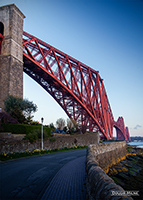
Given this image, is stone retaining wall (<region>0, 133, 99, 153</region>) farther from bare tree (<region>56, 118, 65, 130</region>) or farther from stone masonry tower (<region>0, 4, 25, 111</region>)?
bare tree (<region>56, 118, 65, 130</region>)

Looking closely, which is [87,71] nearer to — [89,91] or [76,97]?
[89,91]

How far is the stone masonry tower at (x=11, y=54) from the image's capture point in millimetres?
24703

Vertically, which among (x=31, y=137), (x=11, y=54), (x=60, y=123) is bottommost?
(x=31, y=137)

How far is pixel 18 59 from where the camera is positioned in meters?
27.1

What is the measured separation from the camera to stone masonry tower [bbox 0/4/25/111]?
24703 mm

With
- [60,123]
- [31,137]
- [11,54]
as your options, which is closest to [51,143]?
[31,137]

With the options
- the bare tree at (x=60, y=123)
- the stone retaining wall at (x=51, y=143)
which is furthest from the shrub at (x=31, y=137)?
the bare tree at (x=60, y=123)

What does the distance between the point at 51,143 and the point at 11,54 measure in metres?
15.5

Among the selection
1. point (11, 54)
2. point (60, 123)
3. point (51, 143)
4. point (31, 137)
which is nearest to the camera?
point (31, 137)

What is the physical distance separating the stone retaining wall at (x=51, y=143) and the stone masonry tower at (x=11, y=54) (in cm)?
927

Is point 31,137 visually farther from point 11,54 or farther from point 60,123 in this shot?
point 60,123

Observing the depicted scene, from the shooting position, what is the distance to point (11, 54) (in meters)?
25.6

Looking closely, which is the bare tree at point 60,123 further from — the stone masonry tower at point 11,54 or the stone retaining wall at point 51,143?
the stone masonry tower at point 11,54

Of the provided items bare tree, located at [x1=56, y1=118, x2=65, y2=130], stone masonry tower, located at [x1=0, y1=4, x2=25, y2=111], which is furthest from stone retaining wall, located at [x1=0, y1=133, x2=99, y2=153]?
bare tree, located at [x1=56, y1=118, x2=65, y2=130]
